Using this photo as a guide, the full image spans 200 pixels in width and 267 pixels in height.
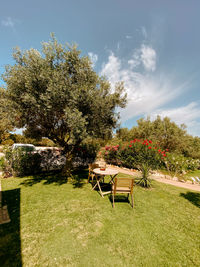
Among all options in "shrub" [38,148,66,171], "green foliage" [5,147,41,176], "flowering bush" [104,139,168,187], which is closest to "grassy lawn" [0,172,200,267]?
"green foliage" [5,147,41,176]

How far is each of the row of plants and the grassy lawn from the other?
3.94m

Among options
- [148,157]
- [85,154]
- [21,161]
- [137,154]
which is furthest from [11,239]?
[137,154]

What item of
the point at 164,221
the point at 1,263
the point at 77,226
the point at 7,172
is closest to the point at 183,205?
the point at 164,221

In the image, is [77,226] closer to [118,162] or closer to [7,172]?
[7,172]

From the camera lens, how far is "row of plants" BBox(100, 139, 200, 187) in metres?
8.95

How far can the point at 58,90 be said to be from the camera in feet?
16.0

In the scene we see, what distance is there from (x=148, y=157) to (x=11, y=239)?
29.4 feet

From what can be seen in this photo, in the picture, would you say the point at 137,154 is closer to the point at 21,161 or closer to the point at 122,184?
the point at 122,184

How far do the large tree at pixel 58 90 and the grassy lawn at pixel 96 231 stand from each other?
2.82 meters

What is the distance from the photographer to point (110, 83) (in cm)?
679

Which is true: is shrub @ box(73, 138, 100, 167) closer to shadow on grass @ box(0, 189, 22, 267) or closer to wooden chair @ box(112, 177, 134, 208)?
wooden chair @ box(112, 177, 134, 208)

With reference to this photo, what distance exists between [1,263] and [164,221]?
4255 millimetres

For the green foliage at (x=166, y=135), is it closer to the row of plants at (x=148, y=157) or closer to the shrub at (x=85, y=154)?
the row of plants at (x=148, y=157)

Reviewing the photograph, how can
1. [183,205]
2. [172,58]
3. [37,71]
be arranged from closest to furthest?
[183,205]
[37,71]
[172,58]
